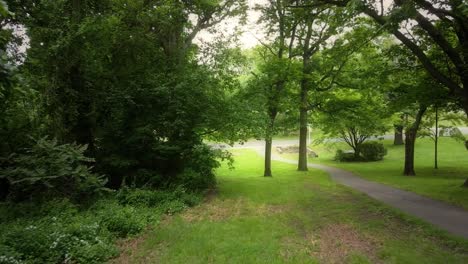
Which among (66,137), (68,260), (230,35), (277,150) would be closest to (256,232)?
(68,260)

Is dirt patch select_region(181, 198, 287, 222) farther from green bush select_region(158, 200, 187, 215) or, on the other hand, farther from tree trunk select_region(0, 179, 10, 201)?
tree trunk select_region(0, 179, 10, 201)

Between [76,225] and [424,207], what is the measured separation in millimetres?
10011

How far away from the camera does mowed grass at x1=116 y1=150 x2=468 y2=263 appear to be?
274 inches

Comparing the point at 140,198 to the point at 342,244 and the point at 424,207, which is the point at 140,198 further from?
the point at 424,207

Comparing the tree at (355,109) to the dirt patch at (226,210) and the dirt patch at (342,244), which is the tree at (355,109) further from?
A: the dirt patch at (342,244)

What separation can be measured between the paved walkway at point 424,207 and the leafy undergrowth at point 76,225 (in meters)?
7.18

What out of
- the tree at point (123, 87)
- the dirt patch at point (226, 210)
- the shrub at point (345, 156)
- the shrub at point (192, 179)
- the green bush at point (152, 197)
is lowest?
the dirt patch at point (226, 210)

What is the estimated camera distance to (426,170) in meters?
21.4

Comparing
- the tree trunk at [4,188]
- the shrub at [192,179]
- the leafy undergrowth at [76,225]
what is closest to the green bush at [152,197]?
the leafy undergrowth at [76,225]

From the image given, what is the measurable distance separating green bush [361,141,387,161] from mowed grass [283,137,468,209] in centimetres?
68

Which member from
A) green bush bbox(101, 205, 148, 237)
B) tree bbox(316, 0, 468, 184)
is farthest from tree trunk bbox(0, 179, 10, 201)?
tree bbox(316, 0, 468, 184)

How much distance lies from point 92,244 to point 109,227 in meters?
1.15

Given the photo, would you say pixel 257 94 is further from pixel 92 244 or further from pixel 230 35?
pixel 92 244

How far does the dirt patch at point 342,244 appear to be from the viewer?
6.97 meters
